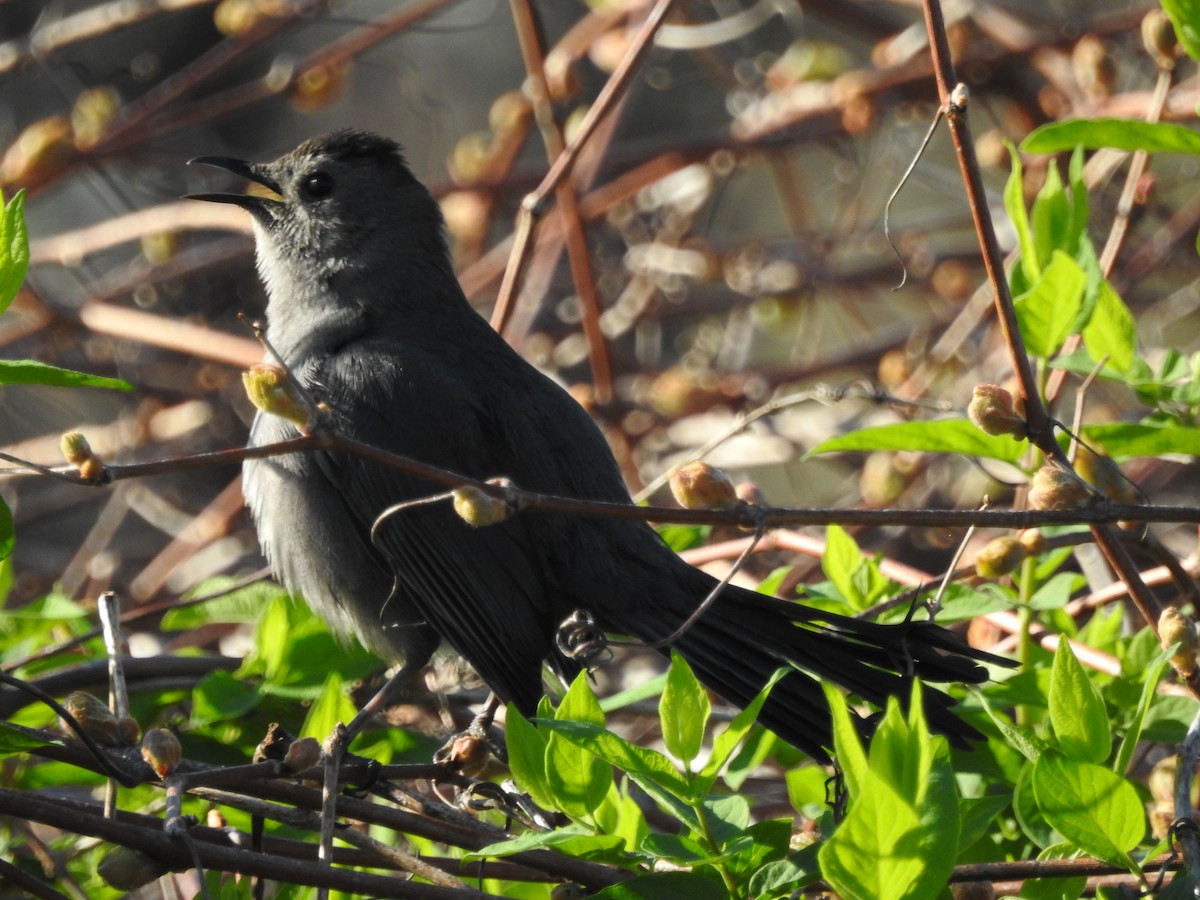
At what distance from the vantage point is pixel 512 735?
77.5 inches

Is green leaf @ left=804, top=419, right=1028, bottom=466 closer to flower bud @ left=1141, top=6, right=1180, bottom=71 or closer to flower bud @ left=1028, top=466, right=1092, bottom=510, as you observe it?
flower bud @ left=1028, top=466, right=1092, bottom=510

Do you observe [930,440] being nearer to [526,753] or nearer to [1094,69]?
[526,753]

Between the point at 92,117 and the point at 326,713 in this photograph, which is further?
the point at 92,117

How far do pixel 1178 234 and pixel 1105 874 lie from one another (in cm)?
361

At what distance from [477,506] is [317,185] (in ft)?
9.90

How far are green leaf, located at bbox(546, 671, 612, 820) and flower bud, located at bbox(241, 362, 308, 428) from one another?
524 millimetres

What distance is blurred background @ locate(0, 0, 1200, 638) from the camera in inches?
194

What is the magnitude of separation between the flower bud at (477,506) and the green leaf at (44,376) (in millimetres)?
651

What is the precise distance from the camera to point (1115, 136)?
2344mm

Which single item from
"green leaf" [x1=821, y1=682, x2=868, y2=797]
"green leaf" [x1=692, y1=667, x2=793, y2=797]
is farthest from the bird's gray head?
"green leaf" [x1=821, y1=682, x2=868, y2=797]

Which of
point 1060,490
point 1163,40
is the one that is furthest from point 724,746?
point 1163,40

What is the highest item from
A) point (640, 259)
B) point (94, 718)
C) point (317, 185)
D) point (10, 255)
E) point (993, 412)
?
point (640, 259)

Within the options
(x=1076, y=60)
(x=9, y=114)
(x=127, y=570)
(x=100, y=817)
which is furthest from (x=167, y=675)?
(x=9, y=114)

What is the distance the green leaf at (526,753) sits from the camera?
196 cm
